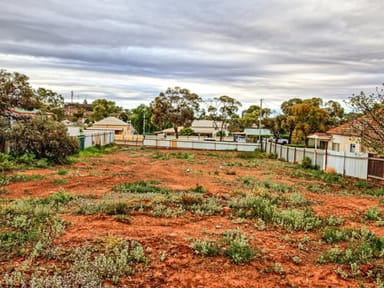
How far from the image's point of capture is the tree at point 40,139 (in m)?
18.2

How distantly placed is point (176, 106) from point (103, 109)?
101 ft

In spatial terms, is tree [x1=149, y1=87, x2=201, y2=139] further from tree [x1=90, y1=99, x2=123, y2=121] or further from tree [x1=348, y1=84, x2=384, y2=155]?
tree [x1=348, y1=84, x2=384, y2=155]

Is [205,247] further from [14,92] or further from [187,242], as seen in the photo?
[14,92]

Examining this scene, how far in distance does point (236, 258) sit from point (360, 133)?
7285 millimetres

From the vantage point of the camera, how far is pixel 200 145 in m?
40.4

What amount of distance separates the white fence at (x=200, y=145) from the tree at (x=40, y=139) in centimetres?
2179

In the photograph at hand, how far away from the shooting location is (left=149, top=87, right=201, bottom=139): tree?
2016 inches

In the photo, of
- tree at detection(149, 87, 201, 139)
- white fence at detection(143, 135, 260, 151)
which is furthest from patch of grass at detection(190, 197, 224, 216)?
tree at detection(149, 87, 201, 139)

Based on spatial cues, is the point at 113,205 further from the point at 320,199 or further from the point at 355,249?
the point at 320,199

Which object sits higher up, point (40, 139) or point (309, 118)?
point (309, 118)

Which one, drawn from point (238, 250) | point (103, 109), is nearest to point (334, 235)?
point (238, 250)

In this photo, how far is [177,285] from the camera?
4406 millimetres

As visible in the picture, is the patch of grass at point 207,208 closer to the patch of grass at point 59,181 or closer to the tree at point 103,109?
the patch of grass at point 59,181

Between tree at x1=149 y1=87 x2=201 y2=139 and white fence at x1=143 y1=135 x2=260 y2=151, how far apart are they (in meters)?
9.68
